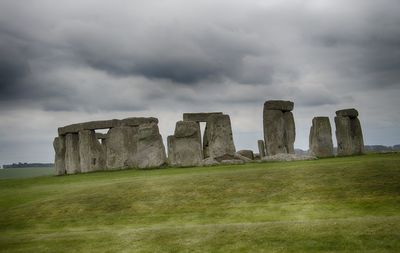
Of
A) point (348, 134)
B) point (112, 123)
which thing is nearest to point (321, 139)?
point (348, 134)

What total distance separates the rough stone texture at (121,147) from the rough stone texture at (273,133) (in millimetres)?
8997

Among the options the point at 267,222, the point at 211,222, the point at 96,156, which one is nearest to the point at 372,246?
the point at 267,222

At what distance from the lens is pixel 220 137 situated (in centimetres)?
3095

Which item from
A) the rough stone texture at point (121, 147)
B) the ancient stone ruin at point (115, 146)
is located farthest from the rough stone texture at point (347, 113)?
the rough stone texture at point (121, 147)

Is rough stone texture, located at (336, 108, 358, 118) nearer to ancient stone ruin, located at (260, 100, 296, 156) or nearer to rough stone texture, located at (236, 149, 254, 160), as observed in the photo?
ancient stone ruin, located at (260, 100, 296, 156)

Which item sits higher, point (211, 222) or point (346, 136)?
point (346, 136)

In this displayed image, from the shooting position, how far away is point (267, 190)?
1691 centimetres

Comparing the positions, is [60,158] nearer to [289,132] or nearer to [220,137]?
[220,137]

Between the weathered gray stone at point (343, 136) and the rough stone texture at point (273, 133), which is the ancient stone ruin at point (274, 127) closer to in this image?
the rough stone texture at point (273, 133)

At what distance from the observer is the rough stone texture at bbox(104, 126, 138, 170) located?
33844 millimetres

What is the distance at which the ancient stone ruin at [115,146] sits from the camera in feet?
104

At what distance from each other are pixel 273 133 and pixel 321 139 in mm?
3233

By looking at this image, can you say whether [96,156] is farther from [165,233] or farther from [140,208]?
[165,233]

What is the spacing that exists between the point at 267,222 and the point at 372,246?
11.1ft
